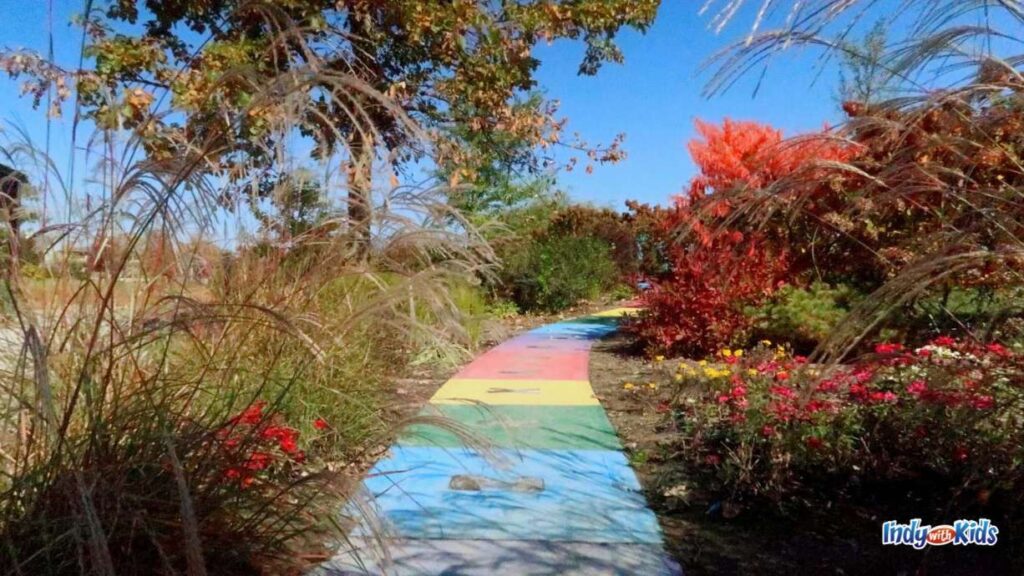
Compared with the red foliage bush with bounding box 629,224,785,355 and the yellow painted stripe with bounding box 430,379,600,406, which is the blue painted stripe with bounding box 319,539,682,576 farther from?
the red foliage bush with bounding box 629,224,785,355

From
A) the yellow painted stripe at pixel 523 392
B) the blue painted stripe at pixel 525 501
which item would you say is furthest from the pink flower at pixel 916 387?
the yellow painted stripe at pixel 523 392

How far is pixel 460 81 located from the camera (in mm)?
9789

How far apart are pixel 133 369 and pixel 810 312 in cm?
735

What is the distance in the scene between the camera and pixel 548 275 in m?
16.4

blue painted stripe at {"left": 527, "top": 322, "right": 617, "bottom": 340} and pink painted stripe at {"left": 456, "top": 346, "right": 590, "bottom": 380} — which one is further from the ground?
blue painted stripe at {"left": 527, "top": 322, "right": 617, "bottom": 340}

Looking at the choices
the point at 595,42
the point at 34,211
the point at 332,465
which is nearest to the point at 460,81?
the point at 595,42

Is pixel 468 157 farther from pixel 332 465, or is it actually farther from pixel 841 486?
pixel 841 486

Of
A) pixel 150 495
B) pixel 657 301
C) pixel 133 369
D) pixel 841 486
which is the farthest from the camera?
pixel 657 301

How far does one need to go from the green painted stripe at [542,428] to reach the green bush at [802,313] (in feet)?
10.2

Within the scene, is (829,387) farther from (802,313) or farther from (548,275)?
(548,275)

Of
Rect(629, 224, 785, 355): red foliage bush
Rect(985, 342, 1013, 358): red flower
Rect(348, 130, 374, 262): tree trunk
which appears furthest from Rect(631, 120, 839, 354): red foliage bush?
Rect(985, 342, 1013, 358): red flower

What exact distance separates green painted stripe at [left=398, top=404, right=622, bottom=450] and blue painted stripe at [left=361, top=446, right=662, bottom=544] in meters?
0.17

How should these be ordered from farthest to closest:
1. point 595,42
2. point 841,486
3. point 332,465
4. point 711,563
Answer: point 595,42 < point 332,465 < point 841,486 < point 711,563

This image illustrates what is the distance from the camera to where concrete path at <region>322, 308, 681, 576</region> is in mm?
3295
